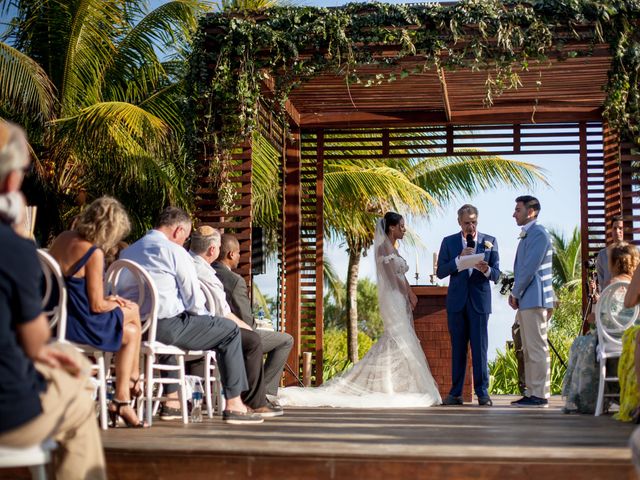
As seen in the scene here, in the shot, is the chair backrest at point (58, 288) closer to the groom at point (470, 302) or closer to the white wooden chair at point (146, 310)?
the white wooden chair at point (146, 310)

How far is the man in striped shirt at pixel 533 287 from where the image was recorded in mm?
8625

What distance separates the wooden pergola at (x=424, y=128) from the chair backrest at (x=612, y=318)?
3.58m

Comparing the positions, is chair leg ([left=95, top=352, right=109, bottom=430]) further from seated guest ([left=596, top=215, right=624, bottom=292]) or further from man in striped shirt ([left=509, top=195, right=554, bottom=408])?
seated guest ([left=596, top=215, right=624, bottom=292])

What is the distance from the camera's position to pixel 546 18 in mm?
8664

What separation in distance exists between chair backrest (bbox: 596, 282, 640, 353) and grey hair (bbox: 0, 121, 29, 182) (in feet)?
16.7

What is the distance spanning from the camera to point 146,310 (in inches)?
227

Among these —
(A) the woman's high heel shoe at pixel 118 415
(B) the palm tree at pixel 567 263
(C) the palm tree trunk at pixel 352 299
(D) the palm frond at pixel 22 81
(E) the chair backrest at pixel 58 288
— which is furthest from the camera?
(B) the palm tree at pixel 567 263

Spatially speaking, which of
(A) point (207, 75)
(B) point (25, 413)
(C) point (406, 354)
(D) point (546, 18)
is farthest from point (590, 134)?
(B) point (25, 413)

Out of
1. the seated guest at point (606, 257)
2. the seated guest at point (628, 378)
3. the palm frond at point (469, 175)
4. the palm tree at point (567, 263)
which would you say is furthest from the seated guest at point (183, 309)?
the palm tree at point (567, 263)

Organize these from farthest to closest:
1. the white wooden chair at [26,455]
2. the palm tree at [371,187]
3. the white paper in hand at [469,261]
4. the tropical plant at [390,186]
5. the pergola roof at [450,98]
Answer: the tropical plant at [390,186]
the palm tree at [371,187]
the pergola roof at [450,98]
the white paper in hand at [469,261]
the white wooden chair at [26,455]

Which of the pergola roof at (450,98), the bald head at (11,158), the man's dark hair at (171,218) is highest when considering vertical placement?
the pergola roof at (450,98)

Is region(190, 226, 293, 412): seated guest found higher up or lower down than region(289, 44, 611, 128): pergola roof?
lower down

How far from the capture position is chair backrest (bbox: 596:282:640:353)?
701 cm

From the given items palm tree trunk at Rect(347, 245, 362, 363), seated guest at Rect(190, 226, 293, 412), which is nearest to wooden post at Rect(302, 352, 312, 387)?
seated guest at Rect(190, 226, 293, 412)
